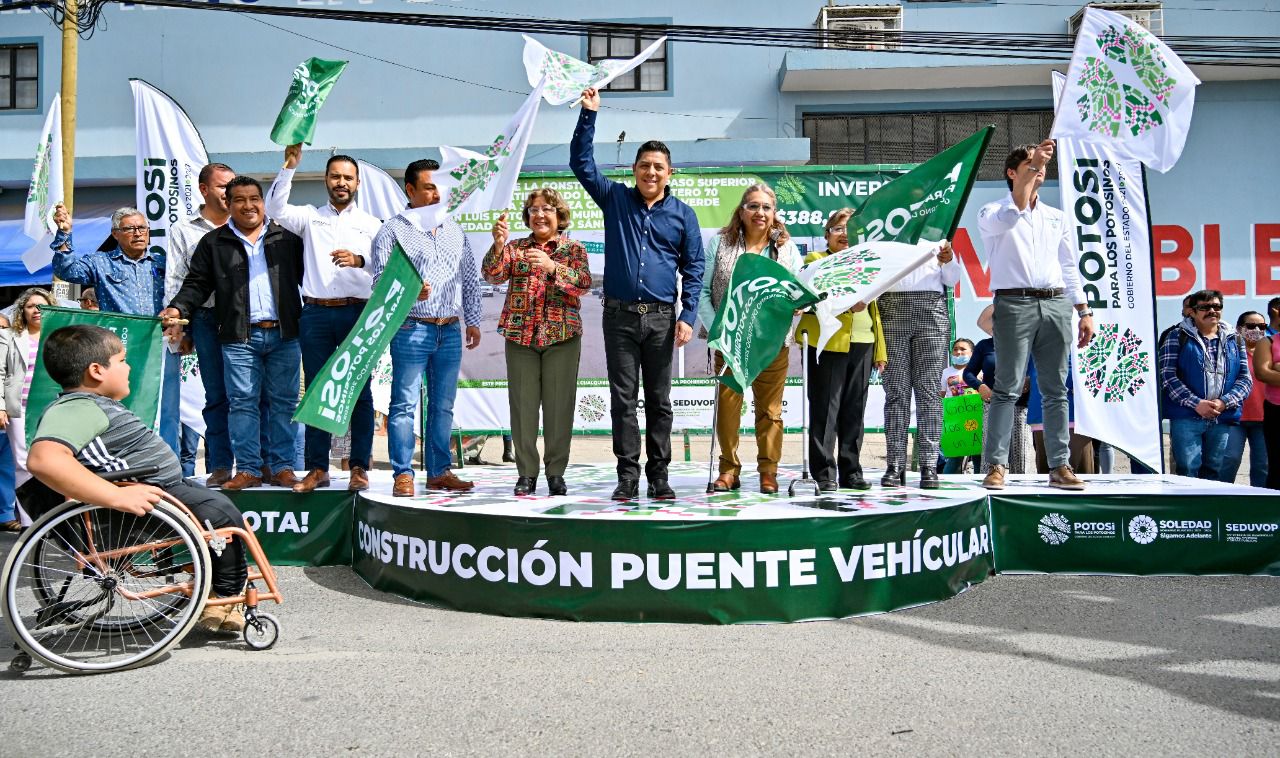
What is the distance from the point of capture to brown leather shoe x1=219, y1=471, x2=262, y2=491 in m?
5.89

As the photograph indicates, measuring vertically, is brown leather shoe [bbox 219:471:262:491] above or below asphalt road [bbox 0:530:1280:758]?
above

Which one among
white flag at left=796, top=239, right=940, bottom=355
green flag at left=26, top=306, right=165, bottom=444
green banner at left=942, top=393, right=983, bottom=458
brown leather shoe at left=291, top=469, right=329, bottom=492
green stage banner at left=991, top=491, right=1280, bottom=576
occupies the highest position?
white flag at left=796, top=239, right=940, bottom=355

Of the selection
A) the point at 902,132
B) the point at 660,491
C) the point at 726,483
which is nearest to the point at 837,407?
the point at 726,483

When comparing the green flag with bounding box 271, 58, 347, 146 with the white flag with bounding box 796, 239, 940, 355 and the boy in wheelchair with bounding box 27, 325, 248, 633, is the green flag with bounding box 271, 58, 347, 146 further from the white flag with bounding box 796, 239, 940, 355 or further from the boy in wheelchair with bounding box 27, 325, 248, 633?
the white flag with bounding box 796, 239, 940, 355

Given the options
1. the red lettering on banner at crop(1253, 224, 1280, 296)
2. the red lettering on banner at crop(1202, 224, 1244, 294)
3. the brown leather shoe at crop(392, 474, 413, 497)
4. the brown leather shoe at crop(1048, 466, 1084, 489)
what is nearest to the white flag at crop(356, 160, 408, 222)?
the brown leather shoe at crop(392, 474, 413, 497)

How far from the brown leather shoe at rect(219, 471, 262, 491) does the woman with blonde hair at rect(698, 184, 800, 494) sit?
2.66 m

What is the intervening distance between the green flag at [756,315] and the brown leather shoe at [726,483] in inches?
30.5

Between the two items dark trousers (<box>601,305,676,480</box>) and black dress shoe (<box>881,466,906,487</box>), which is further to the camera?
black dress shoe (<box>881,466,906,487</box>)

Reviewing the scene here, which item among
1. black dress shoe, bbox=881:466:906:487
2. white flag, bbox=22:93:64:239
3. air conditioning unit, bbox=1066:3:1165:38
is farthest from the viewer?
air conditioning unit, bbox=1066:3:1165:38

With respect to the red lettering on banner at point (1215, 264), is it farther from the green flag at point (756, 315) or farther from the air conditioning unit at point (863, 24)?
the green flag at point (756, 315)

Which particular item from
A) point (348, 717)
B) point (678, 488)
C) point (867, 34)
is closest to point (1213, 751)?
point (348, 717)

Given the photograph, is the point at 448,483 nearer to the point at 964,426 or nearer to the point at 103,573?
the point at 103,573

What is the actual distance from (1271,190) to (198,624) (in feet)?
61.5

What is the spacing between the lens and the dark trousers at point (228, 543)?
421 cm
